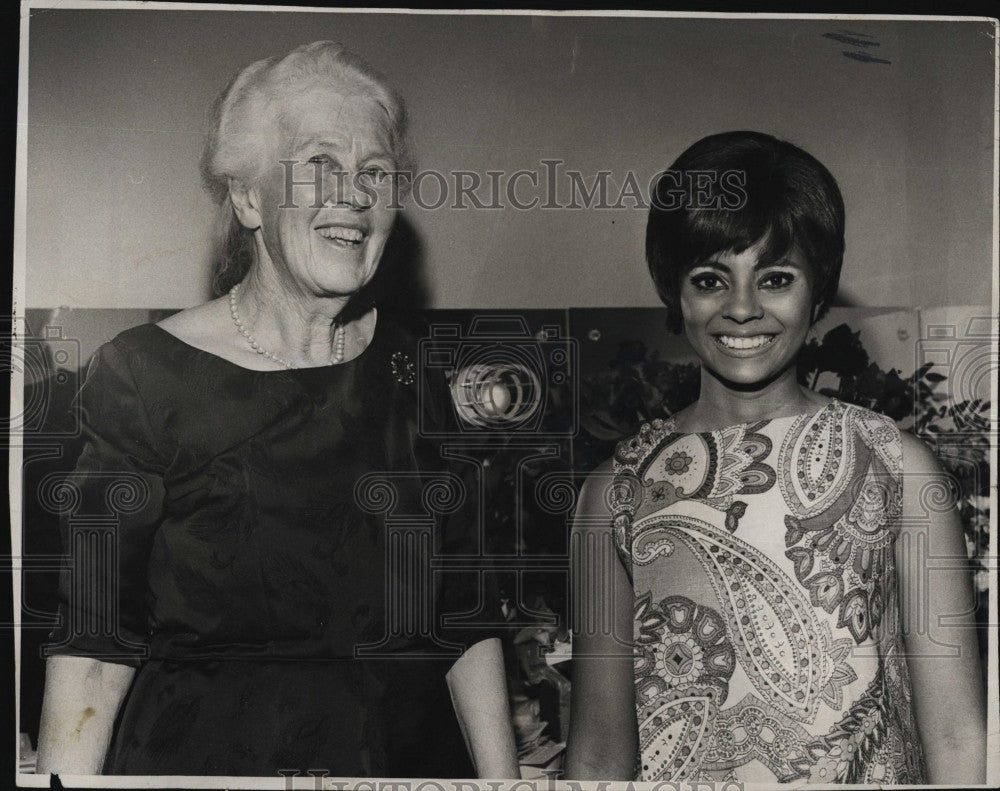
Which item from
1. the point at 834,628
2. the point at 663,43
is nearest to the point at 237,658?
the point at 834,628

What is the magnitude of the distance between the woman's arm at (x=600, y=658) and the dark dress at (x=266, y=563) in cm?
19

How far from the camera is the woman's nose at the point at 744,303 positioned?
176 centimetres

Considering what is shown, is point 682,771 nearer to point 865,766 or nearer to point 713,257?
point 865,766

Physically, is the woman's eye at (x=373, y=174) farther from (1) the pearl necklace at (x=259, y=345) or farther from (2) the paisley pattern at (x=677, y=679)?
(2) the paisley pattern at (x=677, y=679)

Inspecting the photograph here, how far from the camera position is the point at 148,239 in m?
1.82

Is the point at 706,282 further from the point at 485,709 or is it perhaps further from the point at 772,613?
the point at 485,709

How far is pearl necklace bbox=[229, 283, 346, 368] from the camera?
179 cm

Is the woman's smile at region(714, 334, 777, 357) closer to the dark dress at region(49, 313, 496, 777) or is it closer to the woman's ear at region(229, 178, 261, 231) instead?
the dark dress at region(49, 313, 496, 777)

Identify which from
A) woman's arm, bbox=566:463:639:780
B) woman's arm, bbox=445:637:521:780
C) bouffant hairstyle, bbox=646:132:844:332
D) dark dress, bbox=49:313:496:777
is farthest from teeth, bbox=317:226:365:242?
woman's arm, bbox=445:637:521:780

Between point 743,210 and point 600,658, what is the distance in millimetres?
861

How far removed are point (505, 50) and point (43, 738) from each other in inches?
60.5

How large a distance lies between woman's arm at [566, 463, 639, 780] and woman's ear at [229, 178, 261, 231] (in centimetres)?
81

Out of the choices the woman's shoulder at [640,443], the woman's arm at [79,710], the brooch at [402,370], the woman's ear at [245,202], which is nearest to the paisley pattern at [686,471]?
the woman's shoulder at [640,443]

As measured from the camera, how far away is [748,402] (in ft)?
5.89
